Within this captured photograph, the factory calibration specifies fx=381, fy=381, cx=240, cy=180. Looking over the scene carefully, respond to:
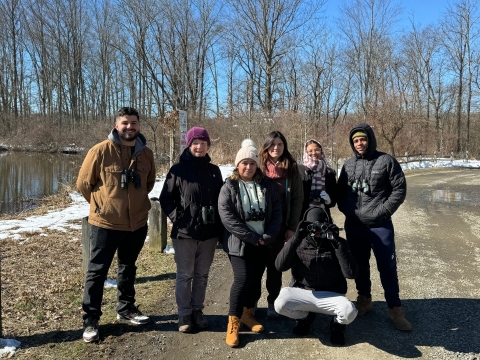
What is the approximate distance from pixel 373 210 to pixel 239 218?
1301 millimetres

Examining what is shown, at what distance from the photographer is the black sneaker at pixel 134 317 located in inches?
142

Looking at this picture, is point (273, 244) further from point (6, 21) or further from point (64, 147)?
point (6, 21)

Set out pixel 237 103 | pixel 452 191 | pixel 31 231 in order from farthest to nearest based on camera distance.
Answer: pixel 237 103, pixel 452 191, pixel 31 231

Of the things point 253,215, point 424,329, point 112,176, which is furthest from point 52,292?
point 424,329

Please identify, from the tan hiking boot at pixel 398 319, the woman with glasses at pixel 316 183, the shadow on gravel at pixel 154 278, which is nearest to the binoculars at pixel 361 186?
the woman with glasses at pixel 316 183

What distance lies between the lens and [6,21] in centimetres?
4603

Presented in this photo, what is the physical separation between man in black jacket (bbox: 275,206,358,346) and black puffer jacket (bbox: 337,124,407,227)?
0.50 metres

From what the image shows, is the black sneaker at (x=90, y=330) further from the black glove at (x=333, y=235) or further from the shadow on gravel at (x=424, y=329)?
the black glove at (x=333, y=235)

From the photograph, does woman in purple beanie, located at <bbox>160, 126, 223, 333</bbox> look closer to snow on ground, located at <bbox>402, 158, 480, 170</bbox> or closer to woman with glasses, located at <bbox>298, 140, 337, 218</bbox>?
woman with glasses, located at <bbox>298, 140, 337, 218</bbox>

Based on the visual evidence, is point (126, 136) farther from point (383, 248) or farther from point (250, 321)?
point (383, 248)

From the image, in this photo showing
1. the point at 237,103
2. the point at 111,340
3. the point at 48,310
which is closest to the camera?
the point at 111,340

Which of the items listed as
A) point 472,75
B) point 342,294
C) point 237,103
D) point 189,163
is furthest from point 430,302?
point 472,75

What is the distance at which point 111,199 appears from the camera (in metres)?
3.38

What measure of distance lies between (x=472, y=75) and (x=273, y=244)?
46.3 metres
